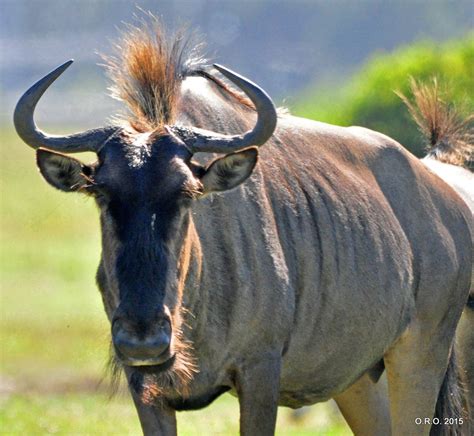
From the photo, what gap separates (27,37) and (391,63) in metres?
158

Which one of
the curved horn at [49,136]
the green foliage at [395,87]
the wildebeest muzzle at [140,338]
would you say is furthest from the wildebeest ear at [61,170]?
the green foliage at [395,87]

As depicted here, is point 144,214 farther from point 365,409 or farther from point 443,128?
point 443,128

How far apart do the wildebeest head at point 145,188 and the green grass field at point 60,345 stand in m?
0.31

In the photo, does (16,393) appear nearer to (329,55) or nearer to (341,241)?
(341,241)

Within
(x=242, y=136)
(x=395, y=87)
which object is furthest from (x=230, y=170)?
(x=395, y=87)

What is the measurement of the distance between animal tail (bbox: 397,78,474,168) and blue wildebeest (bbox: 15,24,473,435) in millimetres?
1168

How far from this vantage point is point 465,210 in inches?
369

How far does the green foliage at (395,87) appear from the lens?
66.0 feet

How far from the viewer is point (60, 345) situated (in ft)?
77.6

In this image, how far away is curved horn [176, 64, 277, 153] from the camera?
6.96m

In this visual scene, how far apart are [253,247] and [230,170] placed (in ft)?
2.17

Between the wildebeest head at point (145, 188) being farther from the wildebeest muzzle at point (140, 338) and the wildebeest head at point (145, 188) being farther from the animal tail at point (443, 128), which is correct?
the animal tail at point (443, 128)

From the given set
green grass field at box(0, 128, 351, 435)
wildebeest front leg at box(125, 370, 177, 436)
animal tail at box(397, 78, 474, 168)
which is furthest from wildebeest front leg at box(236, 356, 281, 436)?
animal tail at box(397, 78, 474, 168)

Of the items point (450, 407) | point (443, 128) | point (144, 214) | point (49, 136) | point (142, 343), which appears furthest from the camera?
point (443, 128)
